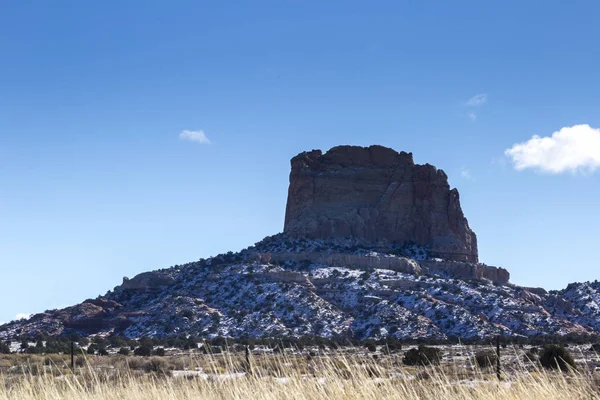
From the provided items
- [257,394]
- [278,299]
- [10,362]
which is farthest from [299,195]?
[257,394]

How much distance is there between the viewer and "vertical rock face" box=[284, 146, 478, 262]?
11969 cm

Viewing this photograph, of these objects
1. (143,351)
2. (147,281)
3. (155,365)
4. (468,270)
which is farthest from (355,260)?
(155,365)

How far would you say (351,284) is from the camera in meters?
94.9

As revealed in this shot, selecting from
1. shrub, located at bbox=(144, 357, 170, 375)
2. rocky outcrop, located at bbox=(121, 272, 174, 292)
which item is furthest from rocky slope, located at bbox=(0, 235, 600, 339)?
shrub, located at bbox=(144, 357, 170, 375)

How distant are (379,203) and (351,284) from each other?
3100cm

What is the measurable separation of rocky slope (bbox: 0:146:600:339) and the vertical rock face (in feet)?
0.64

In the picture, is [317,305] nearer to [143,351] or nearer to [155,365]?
[143,351]

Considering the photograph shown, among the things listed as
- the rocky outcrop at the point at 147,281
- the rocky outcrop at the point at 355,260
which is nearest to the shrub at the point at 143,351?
the rocky outcrop at the point at 147,281

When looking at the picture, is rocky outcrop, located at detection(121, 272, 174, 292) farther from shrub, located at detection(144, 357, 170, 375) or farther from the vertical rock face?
shrub, located at detection(144, 357, 170, 375)

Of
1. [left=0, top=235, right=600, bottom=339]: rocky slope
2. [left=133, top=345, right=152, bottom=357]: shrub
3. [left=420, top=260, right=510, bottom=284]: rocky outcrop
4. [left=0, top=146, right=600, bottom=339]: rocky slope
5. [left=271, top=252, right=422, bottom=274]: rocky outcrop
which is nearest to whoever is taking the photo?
[left=133, top=345, right=152, bottom=357]: shrub

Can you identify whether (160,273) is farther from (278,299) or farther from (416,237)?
(416,237)

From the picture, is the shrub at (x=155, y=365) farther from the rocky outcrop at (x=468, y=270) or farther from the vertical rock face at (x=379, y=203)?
the vertical rock face at (x=379, y=203)

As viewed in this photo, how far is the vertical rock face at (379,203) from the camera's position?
120m

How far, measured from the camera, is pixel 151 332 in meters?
83.4
